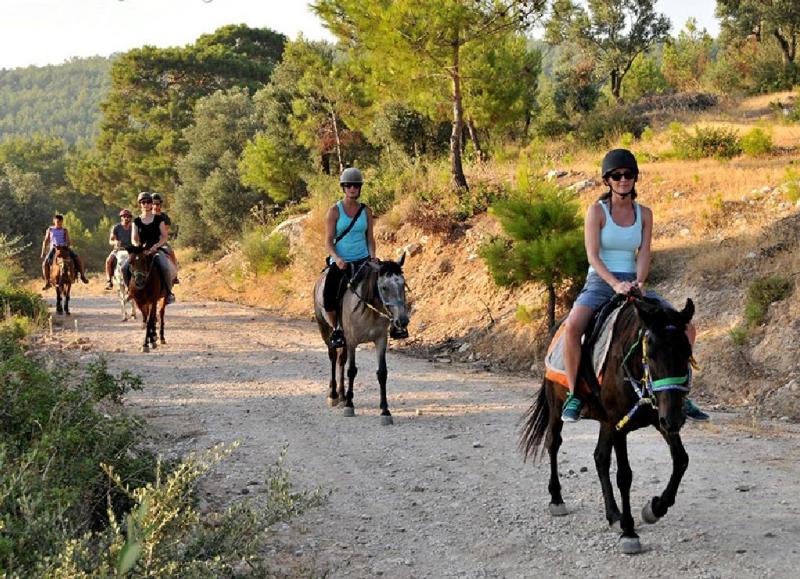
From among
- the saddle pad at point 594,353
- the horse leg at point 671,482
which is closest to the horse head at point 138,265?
the saddle pad at point 594,353

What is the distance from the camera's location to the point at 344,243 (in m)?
10.8

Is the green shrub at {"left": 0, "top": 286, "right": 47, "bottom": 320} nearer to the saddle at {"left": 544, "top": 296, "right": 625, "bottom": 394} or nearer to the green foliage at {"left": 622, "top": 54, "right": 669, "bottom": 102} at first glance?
the saddle at {"left": 544, "top": 296, "right": 625, "bottom": 394}

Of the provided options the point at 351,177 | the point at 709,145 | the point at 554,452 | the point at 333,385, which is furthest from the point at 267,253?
the point at 554,452

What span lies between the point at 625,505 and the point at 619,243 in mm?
1932

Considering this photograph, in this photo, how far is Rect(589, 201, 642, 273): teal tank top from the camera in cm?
609

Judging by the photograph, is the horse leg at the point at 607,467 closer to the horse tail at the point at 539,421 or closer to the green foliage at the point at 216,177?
the horse tail at the point at 539,421

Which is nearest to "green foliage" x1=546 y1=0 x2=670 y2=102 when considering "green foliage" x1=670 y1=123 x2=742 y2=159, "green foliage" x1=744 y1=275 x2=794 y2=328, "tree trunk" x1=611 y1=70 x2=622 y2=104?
"tree trunk" x1=611 y1=70 x2=622 y2=104

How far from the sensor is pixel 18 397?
6.76 m

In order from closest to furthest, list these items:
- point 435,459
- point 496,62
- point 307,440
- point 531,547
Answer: point 531,547
point 435,459
point 307,440
point 496,62

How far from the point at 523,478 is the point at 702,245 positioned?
8782mm

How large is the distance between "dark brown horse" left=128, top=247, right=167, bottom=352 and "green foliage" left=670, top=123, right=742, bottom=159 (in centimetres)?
1362

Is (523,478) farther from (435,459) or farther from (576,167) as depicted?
(576,167)

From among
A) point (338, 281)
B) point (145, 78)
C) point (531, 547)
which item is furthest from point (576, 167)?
point (145, 78)

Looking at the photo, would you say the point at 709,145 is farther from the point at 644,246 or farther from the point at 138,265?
the point at 644,246
